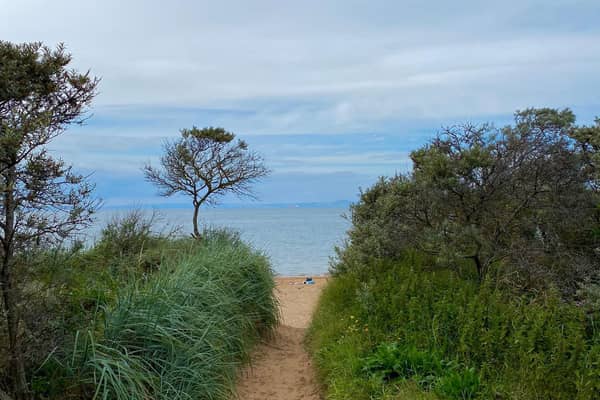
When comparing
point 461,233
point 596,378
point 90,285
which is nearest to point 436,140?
point 461,233

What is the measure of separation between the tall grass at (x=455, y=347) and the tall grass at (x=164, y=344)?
1173mm

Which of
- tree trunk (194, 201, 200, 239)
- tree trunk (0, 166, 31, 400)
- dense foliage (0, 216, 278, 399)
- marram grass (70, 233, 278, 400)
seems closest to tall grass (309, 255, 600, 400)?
marram grass (70, 233, 278, 400)

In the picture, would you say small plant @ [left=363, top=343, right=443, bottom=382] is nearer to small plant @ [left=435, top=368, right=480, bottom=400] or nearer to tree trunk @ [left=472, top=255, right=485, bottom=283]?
small plant @ [left=435, top=368, right=480, bottom=400]

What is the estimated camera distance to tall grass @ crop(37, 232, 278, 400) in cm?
382

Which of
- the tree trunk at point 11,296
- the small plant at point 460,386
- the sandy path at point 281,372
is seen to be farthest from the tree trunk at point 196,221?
the small plant at point 460,386

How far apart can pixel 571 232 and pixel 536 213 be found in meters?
0.52

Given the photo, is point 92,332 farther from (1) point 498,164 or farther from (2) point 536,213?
(2) point 536,213

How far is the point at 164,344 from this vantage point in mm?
4340

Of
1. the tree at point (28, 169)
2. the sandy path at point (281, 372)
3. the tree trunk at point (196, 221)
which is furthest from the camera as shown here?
the tree trunk at point (196, 221)

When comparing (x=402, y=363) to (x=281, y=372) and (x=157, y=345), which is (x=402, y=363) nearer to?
(x=281, y=372)

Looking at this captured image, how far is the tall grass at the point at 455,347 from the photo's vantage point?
3.80 metres

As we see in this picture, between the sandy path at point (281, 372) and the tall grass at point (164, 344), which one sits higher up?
the tall grass at point (164, 344)

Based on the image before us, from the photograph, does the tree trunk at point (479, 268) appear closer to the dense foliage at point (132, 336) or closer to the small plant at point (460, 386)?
the small plant at point (460, 386)

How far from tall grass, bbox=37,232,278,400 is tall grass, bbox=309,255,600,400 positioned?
1173mm
